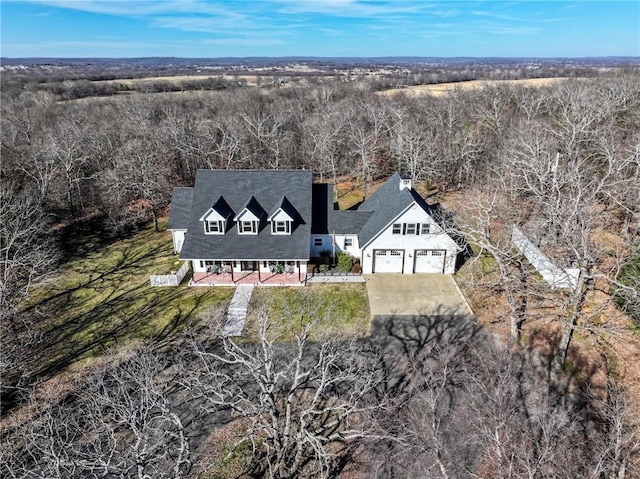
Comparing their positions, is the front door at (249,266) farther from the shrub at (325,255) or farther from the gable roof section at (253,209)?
the shrub at (325,255)

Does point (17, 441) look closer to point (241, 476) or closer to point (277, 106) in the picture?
point (241, 476)

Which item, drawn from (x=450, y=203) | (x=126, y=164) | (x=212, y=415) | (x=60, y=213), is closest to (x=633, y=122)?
(x=450, y=203)

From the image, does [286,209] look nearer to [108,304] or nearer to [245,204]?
[245,204]

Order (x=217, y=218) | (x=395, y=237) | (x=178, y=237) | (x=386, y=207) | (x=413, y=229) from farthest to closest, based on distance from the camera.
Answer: (x=178, y=237), (x=386, y=207), (x=217, y=218), (x=395, y=237), (x=413, y=229)

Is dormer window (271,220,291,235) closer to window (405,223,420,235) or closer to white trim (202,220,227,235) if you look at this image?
white trim (202,220,227,235)

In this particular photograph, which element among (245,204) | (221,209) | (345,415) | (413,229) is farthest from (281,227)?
(345,415)

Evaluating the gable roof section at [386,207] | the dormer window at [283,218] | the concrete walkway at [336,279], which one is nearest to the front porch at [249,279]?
the concrete walkway at [336,279]
